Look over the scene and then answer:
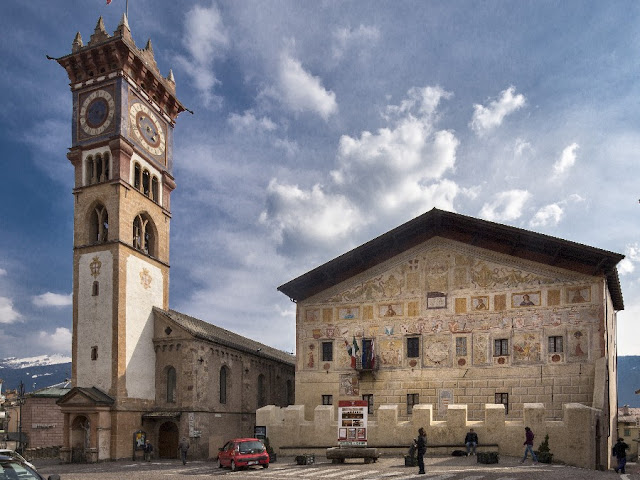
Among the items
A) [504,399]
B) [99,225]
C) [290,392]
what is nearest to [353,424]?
[504,399]

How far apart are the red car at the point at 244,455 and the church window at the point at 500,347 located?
1392 centimetres

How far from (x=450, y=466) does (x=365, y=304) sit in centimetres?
1334

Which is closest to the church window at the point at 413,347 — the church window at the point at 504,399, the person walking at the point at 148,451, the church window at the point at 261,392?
the church window at the point at 504,399

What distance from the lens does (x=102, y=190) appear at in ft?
144

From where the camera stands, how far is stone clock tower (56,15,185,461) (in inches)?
1570

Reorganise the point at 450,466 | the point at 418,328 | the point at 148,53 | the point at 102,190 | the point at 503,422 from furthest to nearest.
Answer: the point at 148,53 → the point at 102,190 → the point at 418,328 → the point at 503,422 → the point at 450,466

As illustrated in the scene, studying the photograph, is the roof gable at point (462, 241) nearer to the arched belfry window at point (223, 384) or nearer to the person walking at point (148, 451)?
the arched belfry window at point (223, 384)

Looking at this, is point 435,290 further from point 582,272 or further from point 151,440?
point 151,440

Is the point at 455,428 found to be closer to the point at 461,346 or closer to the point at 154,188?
the point at 461,346

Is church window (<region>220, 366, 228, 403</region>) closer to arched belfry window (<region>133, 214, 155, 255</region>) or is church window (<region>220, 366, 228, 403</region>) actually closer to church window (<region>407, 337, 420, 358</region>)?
arched belfry window (<region>133, 214, 155, 255</region>)

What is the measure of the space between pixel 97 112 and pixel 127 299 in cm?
1349

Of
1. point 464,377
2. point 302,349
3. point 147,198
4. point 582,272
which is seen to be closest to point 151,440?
point 302,349

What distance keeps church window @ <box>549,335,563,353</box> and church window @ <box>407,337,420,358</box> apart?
7.21m

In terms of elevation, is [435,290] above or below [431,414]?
above
